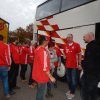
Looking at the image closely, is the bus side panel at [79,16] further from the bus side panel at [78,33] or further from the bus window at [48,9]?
the bus window at [48,9]

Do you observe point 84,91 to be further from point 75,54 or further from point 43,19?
point 43,19

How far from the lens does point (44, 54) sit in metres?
5.58

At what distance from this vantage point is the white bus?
8992mm

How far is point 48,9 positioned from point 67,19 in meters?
2.36

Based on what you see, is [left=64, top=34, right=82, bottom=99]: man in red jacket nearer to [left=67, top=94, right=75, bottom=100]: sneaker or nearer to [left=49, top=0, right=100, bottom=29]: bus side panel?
[left=67, top=94, right=75, bottom=100]: sneaker

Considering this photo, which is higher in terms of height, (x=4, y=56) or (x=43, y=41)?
(x=43, y=41)

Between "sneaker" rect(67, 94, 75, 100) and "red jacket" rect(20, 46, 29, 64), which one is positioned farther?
"red jacket" rect(20, 46, 29, 64)

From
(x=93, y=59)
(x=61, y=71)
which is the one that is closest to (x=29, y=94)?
(x=61, y=71)

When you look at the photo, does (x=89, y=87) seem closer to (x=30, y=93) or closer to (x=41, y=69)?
(x=41, y=69)

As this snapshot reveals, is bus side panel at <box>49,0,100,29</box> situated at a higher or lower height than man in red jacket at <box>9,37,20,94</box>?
higher

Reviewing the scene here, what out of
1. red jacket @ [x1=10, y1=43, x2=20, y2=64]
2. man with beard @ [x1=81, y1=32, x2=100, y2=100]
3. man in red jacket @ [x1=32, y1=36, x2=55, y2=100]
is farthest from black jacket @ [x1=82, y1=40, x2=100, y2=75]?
red jacket @ [x1=10, y1=43, x2=20, y2=64]

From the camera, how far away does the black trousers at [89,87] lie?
575cm

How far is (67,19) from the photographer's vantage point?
35.3ft

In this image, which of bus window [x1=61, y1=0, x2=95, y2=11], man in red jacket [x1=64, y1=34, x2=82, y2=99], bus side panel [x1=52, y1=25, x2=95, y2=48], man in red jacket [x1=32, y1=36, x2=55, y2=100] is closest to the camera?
man in red jacket [x1=32, y1=36, x2=55, y2=100]
